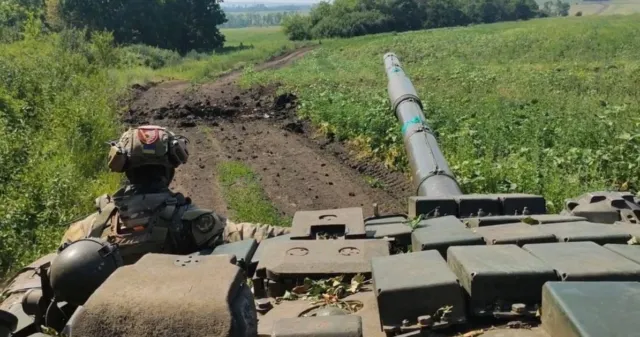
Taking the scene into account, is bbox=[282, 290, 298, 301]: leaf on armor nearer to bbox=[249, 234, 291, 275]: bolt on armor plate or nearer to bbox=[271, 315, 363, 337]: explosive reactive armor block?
bbox=[249, 234, 291, 275]: bolt on armor plate

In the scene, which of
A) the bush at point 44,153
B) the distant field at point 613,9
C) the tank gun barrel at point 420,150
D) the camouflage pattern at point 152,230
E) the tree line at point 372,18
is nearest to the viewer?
the camouflage pattern at point 152,230

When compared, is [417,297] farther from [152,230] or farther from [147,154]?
[147,154]

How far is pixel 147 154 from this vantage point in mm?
5805

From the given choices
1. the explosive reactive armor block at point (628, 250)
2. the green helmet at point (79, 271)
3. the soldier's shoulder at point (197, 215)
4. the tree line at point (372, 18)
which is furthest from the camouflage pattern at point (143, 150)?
the tree line at point (372, 18)

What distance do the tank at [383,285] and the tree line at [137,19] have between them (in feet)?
194

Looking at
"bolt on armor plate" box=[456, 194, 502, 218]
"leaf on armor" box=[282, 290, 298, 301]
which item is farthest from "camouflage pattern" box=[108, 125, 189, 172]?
"bolt on armor plate" box=[456, 194, 502, 218]

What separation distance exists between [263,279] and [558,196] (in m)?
7.36

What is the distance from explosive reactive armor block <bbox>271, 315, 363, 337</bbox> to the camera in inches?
122

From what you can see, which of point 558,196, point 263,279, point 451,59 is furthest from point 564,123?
point 451,59

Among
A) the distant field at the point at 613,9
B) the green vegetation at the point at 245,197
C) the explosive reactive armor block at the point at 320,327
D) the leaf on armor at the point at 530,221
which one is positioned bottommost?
the green vegetation at the point at 245,197

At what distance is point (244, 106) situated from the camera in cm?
2595

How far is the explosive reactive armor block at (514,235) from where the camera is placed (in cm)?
399

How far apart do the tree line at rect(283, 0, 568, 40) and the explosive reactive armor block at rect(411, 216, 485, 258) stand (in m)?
70.8

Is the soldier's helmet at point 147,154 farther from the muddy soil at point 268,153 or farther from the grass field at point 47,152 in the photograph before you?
the muddy soil at point 268,153
